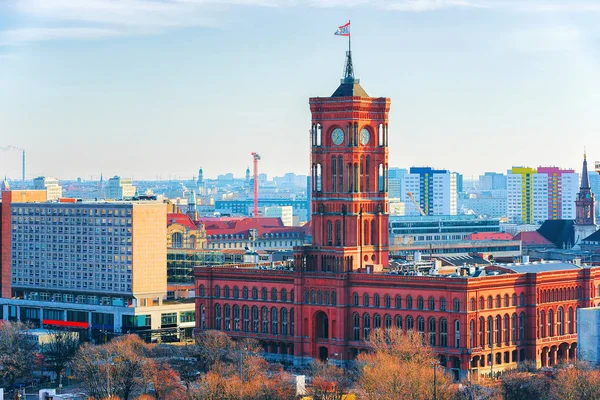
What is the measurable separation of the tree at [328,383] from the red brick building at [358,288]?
1418 centimetres

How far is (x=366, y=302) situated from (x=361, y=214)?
1107 cm

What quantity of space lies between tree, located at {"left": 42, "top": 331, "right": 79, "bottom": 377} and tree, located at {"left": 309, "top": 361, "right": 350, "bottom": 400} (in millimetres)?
31714

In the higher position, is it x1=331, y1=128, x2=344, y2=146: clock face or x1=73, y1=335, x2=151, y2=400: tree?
x1=331, y1=128, x2=344, y2=146: clock face

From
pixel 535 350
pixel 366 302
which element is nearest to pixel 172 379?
pixel 366 302

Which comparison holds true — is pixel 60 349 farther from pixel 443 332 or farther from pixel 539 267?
pixel 539 267

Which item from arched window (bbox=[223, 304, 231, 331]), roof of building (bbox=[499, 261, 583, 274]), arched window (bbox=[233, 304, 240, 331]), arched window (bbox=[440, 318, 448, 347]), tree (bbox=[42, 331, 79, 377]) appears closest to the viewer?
arched window (bbox=[440, 318, 448, 347])

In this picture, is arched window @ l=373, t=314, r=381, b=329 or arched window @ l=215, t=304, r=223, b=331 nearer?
arched window @ l=373, t=314, r=381, b=329

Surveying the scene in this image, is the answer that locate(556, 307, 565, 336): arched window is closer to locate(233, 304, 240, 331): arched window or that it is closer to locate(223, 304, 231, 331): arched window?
locate(233, 304, 240, 331): arched window

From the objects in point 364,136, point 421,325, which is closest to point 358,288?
point 421,325

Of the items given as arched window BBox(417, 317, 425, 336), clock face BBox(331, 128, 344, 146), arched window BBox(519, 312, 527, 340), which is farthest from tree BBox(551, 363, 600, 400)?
clock face BBox(331, 128, 344, 146)

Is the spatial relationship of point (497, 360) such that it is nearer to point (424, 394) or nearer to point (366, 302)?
point (366, 302)

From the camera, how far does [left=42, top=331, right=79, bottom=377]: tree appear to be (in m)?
179

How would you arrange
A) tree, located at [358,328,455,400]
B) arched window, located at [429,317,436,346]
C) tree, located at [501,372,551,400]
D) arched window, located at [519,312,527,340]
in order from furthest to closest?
arched window, located at [519,312,527,340] → arched window, located at [429,317,436,346] → tree, located at [501,372,551,400] → tree, located at [358,328,455,400]

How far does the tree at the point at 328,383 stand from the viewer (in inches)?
5625
